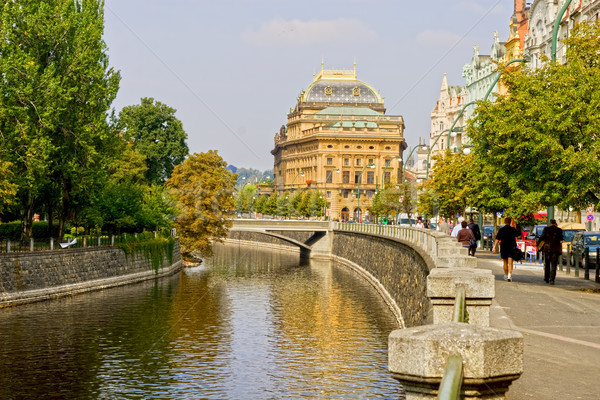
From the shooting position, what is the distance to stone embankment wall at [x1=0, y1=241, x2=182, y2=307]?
41906mm

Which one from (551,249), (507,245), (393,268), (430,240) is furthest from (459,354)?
(393,268)

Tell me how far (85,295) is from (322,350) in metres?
20.6

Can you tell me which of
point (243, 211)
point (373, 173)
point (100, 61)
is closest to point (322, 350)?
point (100, 61)

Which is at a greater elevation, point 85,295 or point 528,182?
point 528,182

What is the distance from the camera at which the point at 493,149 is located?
1203 inches

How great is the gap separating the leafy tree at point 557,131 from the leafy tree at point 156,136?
68.9m

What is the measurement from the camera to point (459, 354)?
606 centimetres

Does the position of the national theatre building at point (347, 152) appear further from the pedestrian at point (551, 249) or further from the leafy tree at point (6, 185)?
the pedestrian at point (551, 249)

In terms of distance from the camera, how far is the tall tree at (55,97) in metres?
46.2

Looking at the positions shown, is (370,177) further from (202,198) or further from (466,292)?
(466,292)

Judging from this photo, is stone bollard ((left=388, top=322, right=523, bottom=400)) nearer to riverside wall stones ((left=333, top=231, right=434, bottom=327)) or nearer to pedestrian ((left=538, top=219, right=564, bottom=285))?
riverside wall stones ((left=333, top=231, right=434, bottom=327))

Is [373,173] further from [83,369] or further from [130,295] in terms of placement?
[83,369]

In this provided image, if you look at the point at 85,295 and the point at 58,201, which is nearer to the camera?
the point at 85,295

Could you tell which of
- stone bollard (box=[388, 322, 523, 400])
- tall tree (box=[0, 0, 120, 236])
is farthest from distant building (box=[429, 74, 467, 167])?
stone bollard (box=[388, 322, 523, 400])
